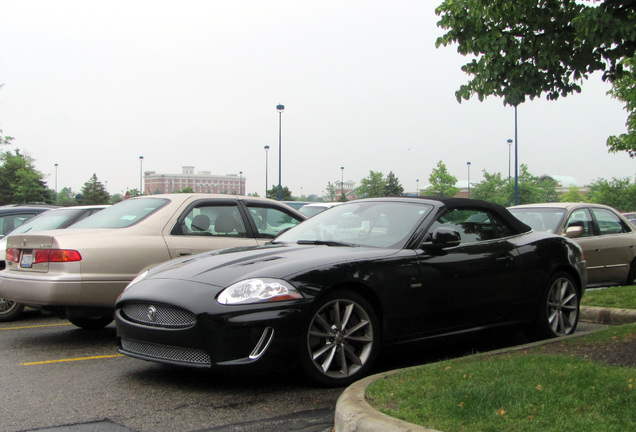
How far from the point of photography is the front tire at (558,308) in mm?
6797

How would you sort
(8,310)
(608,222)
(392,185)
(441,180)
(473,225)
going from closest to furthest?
1. (473,225)
2. (8,310)
3. (608,222)
4. (441,180)
5. (392,185)

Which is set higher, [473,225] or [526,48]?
[526,48]

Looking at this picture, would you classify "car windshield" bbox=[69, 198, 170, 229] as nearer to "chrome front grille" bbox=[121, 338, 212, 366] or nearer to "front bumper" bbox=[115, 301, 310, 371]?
"chrome front grille" bbox=[121, 338, 212, 366]

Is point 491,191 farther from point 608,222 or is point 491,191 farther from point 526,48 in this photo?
point 526,48

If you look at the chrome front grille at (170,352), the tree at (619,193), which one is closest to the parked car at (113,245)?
the chrome front grille at (170,352)

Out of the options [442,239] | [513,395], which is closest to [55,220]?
[442,239]

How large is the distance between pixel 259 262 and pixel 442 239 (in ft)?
5.19

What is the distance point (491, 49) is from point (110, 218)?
466cm

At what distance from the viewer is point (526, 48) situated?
24.4 feet

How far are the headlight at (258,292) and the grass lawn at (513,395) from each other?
0.91 meters

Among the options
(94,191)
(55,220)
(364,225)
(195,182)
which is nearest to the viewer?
(364,225)

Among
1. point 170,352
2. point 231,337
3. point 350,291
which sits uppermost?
point 350,291

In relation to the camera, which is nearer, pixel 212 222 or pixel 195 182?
pixel 212 222

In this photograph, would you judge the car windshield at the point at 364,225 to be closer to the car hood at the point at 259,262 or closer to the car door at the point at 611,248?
the car hood at the point at 259,262
